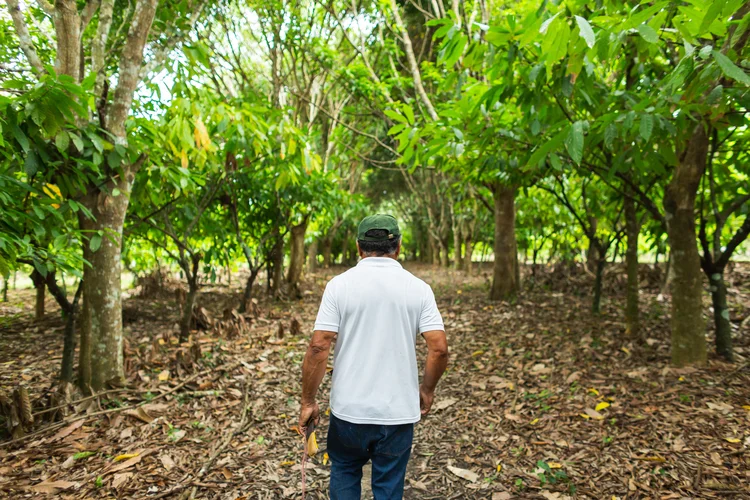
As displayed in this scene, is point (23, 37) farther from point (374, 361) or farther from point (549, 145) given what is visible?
→ point (549, 145)

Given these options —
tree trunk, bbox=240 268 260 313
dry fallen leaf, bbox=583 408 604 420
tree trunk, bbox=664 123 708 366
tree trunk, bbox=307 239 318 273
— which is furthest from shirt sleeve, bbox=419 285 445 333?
tree trunk, bbox=307 239 318 273

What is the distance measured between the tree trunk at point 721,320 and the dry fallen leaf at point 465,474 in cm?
296

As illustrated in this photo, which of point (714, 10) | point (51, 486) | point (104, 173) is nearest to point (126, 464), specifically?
point (51, 486)

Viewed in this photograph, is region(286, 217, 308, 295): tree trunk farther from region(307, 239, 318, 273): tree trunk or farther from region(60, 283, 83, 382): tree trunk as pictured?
region(60, 283, 83, 382): tree trunk

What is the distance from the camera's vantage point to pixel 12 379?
425 centimetres

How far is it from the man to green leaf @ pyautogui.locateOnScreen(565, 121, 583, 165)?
120 cm

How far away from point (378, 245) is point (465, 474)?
1.87 metres

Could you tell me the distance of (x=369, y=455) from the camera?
79.4 inches

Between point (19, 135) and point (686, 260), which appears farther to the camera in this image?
point (686, 260)

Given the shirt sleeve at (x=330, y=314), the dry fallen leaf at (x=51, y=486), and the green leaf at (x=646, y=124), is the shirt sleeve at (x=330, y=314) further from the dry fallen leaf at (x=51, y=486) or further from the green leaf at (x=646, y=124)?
the dry fallen leaf at (x=51, y=486)

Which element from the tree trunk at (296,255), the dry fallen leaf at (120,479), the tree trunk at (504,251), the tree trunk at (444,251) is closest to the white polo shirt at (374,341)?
the dry fallen leaf at (120,479)

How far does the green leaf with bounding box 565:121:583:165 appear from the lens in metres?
2.33

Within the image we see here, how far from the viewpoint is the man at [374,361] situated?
1910 mm

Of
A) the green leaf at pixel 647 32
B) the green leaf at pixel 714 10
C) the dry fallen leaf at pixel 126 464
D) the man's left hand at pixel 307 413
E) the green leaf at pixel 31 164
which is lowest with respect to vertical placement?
the dry fallen leaf at pixel 126 464
